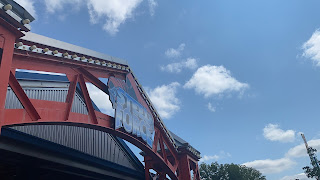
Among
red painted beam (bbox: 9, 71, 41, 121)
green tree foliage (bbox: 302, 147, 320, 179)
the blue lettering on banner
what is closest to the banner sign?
the blue lettering on banner

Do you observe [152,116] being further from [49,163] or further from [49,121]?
[49,121]

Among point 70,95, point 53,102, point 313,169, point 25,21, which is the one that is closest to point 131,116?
point 70,95

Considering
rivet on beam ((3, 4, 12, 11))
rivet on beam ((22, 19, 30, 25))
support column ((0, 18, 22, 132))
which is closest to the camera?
support column ((0, 18, 22, 132))

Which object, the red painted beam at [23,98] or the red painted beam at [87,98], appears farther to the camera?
the red painted beam at [87,98]

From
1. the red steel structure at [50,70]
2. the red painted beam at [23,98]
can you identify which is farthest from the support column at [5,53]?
the red painted beam at [23,98]

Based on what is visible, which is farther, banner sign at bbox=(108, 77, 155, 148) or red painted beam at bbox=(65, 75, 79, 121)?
banner sign at bbox=(108, 77, 155, 148)

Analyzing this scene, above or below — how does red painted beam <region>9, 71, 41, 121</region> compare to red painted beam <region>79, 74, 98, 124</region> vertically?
below

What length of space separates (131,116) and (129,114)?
170 mm

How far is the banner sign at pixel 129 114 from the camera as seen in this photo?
10.3 m

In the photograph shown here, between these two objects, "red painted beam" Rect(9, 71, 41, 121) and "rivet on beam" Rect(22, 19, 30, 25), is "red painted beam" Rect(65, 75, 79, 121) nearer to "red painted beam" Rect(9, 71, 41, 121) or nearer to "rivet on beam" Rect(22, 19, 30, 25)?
"red painted beam" Rect(9, 71, 41, 121)

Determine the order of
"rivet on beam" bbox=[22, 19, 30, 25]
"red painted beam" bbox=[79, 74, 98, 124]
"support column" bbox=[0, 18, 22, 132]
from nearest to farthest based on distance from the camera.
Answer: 1. "support column" bbox=[0, 18, 22, 132]
2. "rivet on beam" bbox=[22, 19, 30, 25]
3. "red painted beam" bbox=[79, 74, 98, 124]

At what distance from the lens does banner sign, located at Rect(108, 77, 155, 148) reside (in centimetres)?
1026

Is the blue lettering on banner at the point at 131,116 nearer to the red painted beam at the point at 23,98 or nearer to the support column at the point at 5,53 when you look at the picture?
the red painted beam at the point at 23,98

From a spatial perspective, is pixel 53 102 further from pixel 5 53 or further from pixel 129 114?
pixel 129 114
